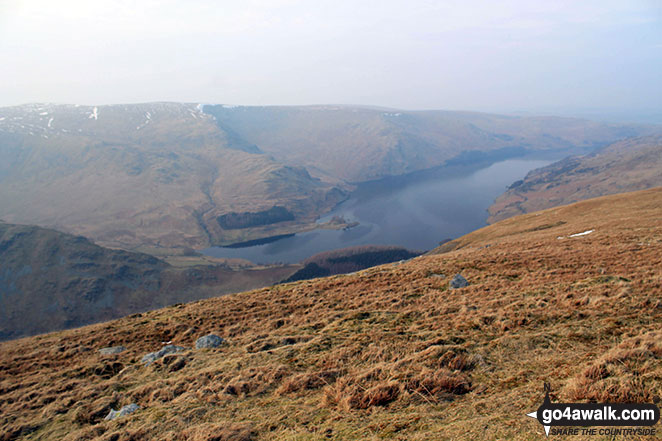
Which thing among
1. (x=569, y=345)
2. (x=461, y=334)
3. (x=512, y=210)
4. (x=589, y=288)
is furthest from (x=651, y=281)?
(x=512, y=210)

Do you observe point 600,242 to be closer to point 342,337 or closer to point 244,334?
point 342,337

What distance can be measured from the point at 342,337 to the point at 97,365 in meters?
10.7

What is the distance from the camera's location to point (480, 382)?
28.4 ft

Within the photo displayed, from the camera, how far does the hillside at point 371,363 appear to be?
7488 mm

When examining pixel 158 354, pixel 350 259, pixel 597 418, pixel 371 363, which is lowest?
pixel 350 259

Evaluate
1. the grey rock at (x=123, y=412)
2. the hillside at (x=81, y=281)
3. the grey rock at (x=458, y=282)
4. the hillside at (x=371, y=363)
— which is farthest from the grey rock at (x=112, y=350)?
the hillside at (x=81, y=281)

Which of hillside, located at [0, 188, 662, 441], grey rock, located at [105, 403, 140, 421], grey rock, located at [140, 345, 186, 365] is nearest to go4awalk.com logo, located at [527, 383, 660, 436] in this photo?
hillside, located at [0, 188, 662, 441]

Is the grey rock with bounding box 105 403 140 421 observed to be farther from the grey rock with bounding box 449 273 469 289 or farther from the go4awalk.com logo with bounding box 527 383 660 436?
the grey rock with bounding box 449 273 469 289

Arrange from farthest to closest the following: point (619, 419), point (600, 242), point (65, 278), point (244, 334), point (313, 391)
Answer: point (65, 278) → point (600, 242) → point (244, 334) → point (313, 391) → point (619, 419)

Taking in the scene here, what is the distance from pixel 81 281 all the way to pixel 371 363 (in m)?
151

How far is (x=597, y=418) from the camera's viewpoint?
632 centimetres

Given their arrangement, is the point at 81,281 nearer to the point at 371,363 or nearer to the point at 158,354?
the point at 158,354

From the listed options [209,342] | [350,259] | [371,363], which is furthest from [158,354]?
[350,259]

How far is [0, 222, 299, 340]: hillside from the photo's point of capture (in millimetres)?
115125
